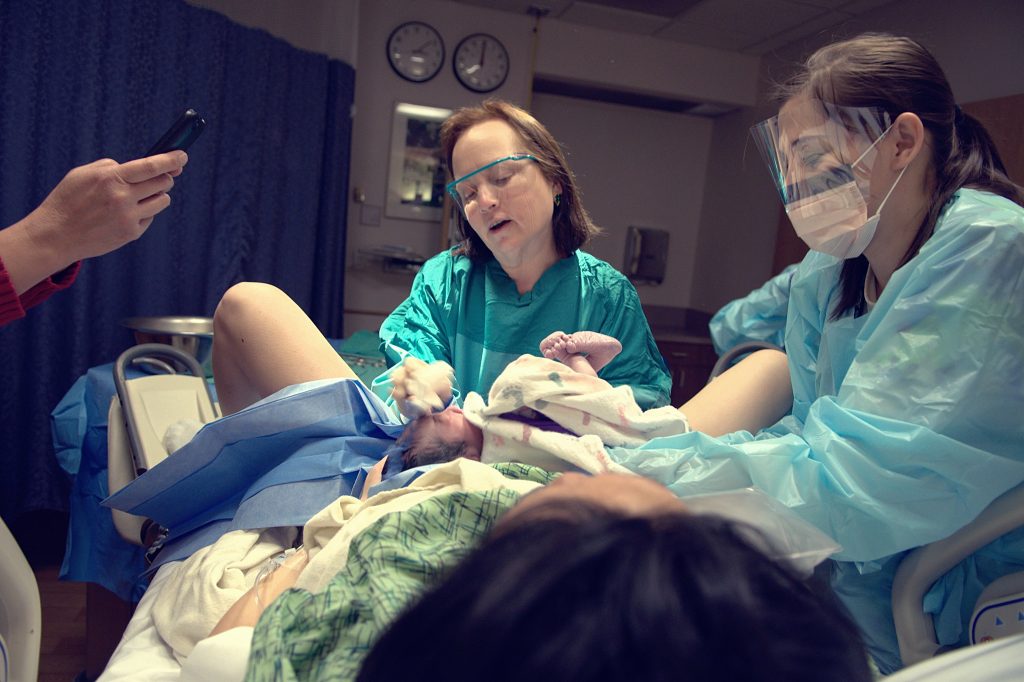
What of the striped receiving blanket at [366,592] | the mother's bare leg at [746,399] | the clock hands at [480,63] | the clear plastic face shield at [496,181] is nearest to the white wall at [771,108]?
the clear plastic face shield at [496,181]

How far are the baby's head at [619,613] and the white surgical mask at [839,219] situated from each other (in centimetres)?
88

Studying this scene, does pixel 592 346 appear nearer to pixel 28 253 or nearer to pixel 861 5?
pixel 28 253

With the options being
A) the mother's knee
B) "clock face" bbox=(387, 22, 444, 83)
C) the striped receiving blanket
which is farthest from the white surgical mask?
"clock face" bbox=(387, 22, 444, 83)

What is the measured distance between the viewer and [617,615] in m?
0.44

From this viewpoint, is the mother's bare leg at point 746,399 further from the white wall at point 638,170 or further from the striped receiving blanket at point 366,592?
the white wall at point 638,170

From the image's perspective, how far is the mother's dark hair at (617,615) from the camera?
0.43 m

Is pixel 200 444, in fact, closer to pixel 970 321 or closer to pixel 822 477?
pixel 822 477

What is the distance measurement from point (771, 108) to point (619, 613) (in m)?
4.38

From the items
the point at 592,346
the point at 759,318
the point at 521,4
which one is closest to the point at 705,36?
the point at 521,4

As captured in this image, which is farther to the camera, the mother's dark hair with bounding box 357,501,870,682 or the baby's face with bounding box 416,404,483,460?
the baby's face with bounding box 416,404,483,460

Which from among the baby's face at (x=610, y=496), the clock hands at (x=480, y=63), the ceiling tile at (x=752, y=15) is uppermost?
the ceiling tile at (x=752, y=15)

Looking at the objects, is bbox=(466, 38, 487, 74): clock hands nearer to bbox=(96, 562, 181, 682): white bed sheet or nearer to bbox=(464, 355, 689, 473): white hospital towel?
bbox=(464, 355, 689, 473): white hospital towel

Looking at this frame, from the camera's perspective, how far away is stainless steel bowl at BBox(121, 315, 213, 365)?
7.36 feet

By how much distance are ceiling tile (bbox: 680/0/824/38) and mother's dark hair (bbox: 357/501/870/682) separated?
12.3 ft
